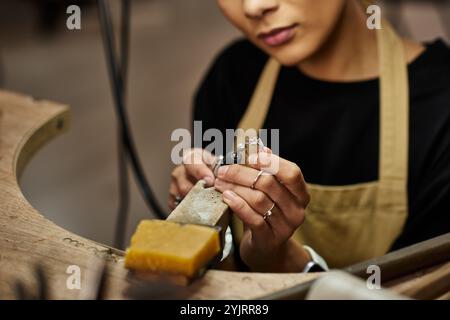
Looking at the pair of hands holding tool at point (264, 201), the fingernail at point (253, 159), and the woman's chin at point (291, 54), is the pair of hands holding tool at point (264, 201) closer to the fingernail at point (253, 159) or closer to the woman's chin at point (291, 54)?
the fingernail at point (253, 159)

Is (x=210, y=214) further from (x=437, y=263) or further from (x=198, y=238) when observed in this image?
(x=437, y=263)

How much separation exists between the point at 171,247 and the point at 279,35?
0.51 m

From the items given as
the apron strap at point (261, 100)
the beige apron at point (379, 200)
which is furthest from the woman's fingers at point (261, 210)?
the apron strap at point (261, 100)

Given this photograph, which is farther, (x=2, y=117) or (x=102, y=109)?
(x=102, y=109)

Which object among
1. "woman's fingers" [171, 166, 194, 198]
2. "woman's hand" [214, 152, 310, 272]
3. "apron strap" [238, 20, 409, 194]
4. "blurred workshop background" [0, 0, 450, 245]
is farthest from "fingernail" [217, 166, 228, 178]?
"blurred workshop background" [0, 0, 450, 245]

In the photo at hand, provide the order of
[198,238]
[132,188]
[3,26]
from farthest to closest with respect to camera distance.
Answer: [3,26] → [132,188] → [198,238]

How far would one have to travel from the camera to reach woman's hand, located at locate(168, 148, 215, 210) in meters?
0.77

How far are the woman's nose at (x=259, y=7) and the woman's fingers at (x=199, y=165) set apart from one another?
22 cm

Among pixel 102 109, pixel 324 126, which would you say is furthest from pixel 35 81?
pixel 324 126

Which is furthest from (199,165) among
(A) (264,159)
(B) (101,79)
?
(B) (101,79)

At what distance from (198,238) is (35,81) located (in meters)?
2.57

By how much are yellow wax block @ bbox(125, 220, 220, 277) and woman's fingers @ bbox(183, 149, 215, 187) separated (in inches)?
6.2

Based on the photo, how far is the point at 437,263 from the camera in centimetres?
62

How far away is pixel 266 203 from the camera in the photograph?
70 cm
